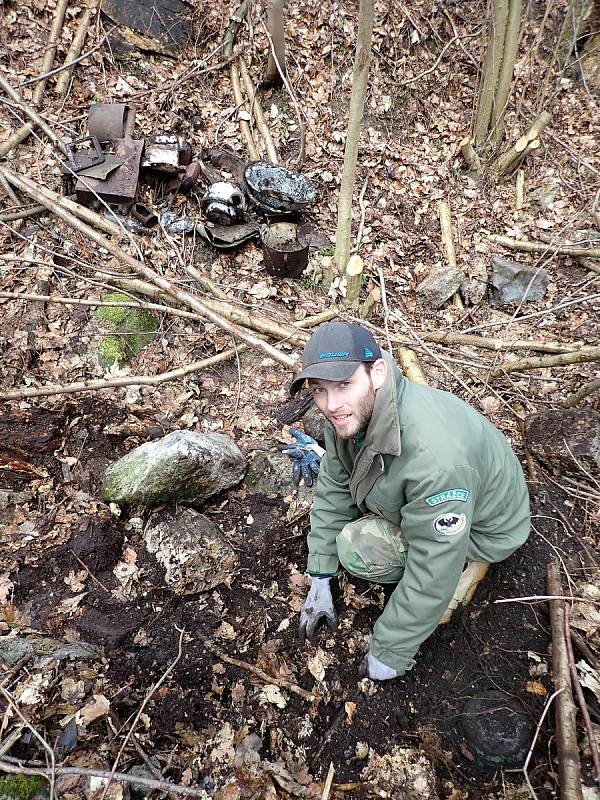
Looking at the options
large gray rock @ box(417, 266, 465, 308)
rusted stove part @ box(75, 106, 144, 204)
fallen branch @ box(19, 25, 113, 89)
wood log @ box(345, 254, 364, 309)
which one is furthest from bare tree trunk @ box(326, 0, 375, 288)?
fallen branch @ box(19, 25, 113, 89)

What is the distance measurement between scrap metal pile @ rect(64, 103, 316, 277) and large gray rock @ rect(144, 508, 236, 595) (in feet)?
11.3

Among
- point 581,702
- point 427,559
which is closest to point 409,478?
point 427,559

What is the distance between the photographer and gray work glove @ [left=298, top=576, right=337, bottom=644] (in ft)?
8.94

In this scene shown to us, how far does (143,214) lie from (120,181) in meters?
0.43

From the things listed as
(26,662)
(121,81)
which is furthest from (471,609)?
(121,81)

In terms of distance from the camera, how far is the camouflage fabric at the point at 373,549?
8.31ft

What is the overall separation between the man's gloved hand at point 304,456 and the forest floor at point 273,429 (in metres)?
0.23

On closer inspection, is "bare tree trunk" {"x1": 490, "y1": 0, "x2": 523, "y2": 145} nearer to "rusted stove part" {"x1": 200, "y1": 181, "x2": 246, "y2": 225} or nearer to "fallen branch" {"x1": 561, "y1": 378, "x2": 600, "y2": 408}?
"rusted stove part" {"x1": 200, "y1": 181, "x2": 246, "y2": 225}

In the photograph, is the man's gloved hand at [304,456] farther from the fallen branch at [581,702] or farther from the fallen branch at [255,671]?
the fallen branch at [581,702]

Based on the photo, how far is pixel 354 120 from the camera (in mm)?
4383

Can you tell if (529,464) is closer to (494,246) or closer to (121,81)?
(494,246)

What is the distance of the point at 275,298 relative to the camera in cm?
533

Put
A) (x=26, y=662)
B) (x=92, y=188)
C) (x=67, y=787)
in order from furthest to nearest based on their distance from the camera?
(x=92, y=188)
(x=26, y=662)
(x=67, y=787)

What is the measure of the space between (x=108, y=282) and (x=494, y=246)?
5473 mm
